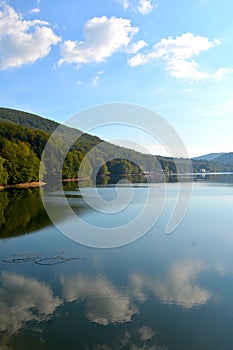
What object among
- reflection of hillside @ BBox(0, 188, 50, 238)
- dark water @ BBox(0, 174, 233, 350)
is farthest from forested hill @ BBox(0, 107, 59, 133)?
dark water @ BBox(0, 174, 233, 350)

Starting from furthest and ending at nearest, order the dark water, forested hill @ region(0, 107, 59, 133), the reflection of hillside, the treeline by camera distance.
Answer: forested hill @ region(0, 107, 59, 133) < the treeline < the reflection of hillside < the dark water

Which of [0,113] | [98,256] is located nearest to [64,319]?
[98,256]

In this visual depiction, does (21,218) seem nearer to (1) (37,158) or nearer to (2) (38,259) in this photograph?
(2) (38,259)

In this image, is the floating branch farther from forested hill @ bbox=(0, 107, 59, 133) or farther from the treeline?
forested hill @ bbox=(0, 107, 59, 133)

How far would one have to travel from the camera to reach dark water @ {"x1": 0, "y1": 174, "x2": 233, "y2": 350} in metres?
7.08

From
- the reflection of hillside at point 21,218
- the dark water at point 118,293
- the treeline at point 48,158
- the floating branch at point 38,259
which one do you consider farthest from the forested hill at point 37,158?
the dark water at point 118,293

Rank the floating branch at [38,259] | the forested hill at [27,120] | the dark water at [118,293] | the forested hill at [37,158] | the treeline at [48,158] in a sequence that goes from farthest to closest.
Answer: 1. the forested hill at [27,120]
2. the treeline at [48,158]
3. the forested hill at [37,158]
4. the floating branch at [38,259]
5. the dark water at [118,293]

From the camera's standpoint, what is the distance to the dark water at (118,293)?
708 cm

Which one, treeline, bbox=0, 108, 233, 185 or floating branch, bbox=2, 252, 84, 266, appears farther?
treeline, bbox=0, 108, 233, 185

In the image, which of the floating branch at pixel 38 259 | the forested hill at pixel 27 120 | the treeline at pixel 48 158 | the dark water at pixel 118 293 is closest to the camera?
the dark water at pixel 118 293

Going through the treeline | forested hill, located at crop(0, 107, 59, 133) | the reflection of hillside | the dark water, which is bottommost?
the dark water

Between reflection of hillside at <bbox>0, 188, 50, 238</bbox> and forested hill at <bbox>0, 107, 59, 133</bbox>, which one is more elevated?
forested hill at <bbox>0, 107, 59, 133</bbox>

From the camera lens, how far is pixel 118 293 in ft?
30.8

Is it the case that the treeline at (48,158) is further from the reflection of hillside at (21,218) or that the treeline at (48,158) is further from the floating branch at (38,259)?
the floating branch at (38,259)
